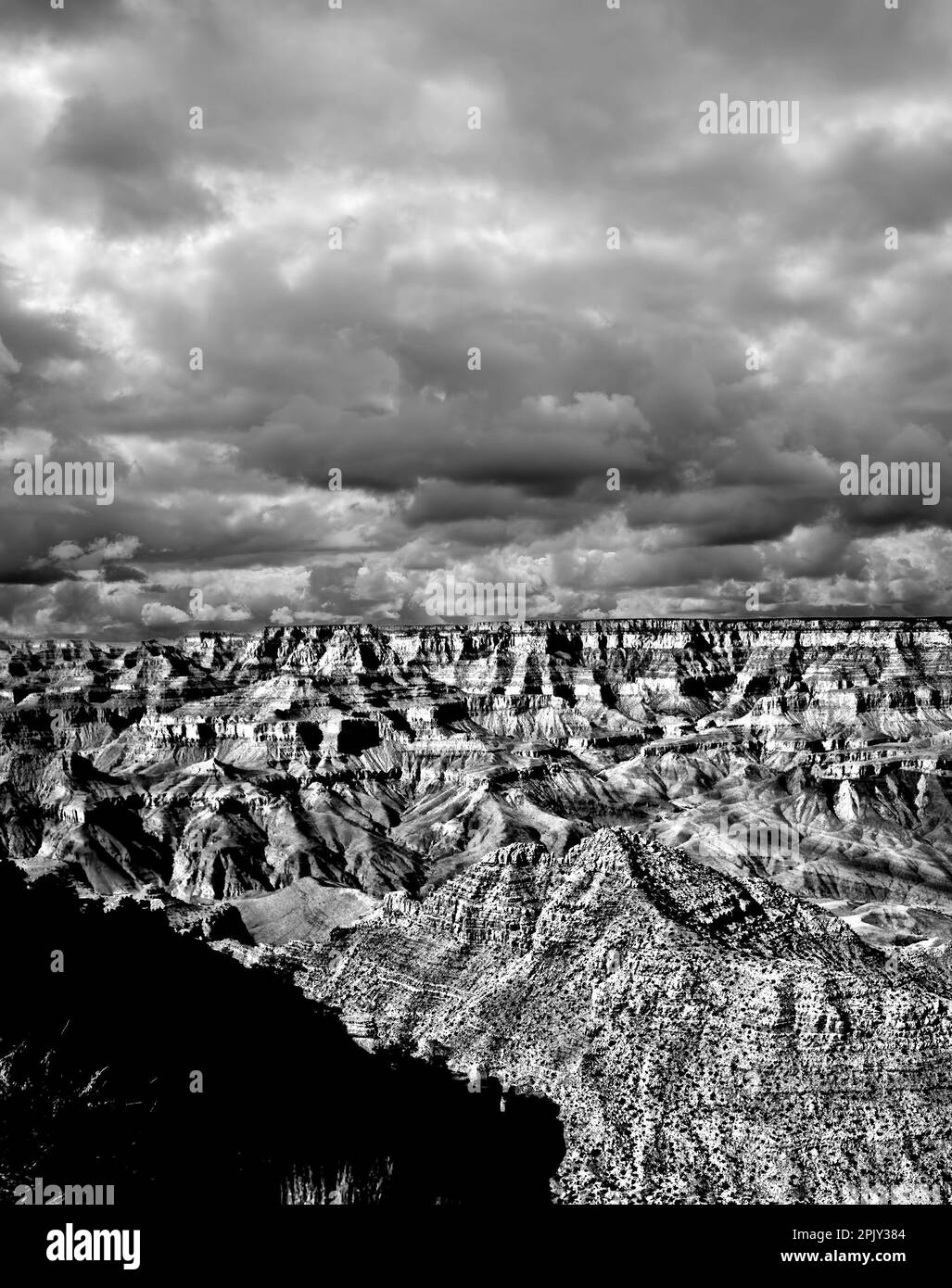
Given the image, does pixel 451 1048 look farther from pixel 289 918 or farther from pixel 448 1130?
pixel 289 918

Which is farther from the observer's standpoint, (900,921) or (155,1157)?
(900,921)

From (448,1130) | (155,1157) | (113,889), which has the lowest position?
(113,889)

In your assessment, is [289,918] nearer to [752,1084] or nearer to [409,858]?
[409,858]

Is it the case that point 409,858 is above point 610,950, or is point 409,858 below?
below
